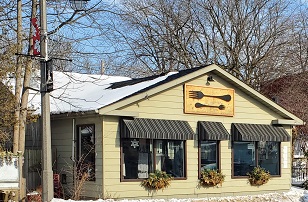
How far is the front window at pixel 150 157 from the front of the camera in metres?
16.9

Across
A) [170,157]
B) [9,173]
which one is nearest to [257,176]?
[170,157]

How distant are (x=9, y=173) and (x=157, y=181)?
4683mm

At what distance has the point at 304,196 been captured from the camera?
20.4 meters

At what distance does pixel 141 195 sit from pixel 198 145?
2.85 metres

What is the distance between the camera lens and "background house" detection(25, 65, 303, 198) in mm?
16562

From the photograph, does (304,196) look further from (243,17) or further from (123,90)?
(243,17)

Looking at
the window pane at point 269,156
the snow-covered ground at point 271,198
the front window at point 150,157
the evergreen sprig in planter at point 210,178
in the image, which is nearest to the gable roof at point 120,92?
the window pane at point 269,156

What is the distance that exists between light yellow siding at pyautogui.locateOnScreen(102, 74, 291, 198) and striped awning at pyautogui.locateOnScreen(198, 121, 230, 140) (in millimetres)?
209

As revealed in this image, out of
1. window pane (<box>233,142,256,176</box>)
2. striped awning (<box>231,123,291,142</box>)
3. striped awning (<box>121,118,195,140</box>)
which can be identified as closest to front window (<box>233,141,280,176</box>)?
window pane (<box>233,142,256,176</box>)

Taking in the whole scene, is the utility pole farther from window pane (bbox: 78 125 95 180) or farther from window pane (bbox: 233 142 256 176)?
window pane (bbox: 233 142 256 176)

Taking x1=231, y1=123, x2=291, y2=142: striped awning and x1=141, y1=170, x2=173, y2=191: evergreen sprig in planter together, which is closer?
x1=141, y1=170, x2=173, y2=191: evergreen sprig in planter

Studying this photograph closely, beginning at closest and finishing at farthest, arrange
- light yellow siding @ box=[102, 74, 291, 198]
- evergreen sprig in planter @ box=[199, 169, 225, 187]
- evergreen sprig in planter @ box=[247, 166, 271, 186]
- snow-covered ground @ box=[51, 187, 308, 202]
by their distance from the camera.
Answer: light yellow siding @ box=[102, 74, 291, 198] → snow-covered ground @ box=[51, 187, 308, 202] → evergreen sprig in planter @ box=[199, 169, 225, 187] → evergreen sprig in planter @ box=[247, 166, 271, 186]

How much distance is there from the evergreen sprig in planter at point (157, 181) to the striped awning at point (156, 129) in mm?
1213

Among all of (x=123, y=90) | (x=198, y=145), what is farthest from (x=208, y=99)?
(x=123, y=90)
